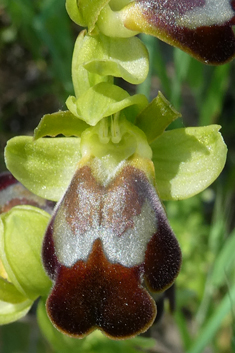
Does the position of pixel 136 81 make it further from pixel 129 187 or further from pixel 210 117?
pixel 210 117

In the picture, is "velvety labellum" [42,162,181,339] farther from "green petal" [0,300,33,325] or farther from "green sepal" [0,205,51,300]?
"green petal" [0,300,33,325]

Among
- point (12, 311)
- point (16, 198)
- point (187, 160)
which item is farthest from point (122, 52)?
point (12, 311)

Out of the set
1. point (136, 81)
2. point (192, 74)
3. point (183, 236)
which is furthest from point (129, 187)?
point (192, 74)

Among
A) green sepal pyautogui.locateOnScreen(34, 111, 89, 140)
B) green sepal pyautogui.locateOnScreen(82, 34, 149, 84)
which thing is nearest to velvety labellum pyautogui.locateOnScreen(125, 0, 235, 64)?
green sepal pyautogui.locateOnScreen(82, 34, 149, 84)

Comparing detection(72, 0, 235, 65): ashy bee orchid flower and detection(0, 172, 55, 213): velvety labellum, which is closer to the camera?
detection(72, 0, 235, 65): ashy bee orchid flower

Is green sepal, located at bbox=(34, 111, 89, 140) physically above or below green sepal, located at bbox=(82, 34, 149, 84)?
below

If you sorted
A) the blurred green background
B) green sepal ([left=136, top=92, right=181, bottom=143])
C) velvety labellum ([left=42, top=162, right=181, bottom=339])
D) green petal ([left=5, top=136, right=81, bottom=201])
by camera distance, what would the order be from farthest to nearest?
the blurred green background → green petal ([left=5, top=136, right=81, bottom=201]) → green sepal ([left=136, top=92, right=181, bottom=143]) → velvety labellum ([left=42, top=162, right=181, bottom=339])
